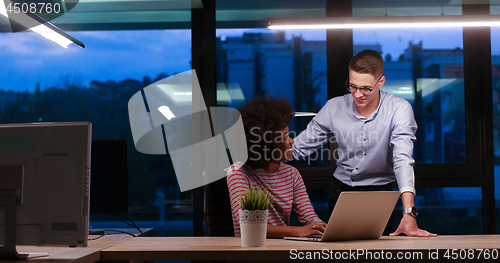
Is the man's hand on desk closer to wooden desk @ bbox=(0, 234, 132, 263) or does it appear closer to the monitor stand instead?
wooden desk @ bbox=(0, 234, 132, 263)

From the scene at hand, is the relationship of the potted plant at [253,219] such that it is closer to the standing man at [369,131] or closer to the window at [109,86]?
the standing man at [369,131]

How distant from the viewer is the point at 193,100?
3424mm

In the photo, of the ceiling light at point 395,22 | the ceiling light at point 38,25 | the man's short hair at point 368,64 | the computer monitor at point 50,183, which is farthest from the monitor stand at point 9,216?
the ceiling light at point 395,22

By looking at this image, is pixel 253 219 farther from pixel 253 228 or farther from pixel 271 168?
pixel 271 168

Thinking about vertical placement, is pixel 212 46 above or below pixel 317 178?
above

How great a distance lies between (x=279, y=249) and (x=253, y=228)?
122 mm

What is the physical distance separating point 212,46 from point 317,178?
4.50ft

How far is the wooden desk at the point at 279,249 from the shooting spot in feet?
4.34

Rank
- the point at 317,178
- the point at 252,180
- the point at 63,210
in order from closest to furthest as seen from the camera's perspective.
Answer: the point at 63,210, the point at 252,180, the point at 317,178

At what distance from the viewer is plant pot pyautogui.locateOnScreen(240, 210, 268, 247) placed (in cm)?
141

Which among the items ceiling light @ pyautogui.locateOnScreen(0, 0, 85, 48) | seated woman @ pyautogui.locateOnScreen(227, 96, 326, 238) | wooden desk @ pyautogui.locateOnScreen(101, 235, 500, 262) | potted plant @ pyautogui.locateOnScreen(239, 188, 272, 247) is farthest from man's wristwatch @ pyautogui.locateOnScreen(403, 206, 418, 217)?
ceiling light @ pyautogui.locateOnScreen(0, 0, 85, 48)

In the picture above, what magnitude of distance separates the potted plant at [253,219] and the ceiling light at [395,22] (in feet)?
5.69

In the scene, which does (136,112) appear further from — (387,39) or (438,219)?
(438,219)

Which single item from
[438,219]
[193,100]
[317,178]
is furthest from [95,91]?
[438,219]
